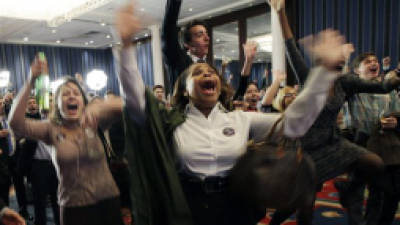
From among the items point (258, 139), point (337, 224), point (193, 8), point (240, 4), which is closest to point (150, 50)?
point (193, 8)

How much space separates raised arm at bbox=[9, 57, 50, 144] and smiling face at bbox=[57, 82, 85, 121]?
0.43ft

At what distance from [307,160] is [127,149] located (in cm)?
69

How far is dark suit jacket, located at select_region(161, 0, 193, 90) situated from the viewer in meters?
1.56

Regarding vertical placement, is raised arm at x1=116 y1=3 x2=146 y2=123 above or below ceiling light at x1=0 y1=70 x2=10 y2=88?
below

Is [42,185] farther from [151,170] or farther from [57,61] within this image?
[57,61]

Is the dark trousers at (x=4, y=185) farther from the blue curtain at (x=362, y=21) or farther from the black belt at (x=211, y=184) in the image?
the blue curtain at (x=362, y=21)

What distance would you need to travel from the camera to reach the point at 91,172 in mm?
1531

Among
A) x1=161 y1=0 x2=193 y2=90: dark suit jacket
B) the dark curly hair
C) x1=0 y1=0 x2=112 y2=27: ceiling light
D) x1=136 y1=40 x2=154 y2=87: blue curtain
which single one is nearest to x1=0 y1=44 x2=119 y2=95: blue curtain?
x1=136 y1=40 x2=154 y2=87: blue curtain

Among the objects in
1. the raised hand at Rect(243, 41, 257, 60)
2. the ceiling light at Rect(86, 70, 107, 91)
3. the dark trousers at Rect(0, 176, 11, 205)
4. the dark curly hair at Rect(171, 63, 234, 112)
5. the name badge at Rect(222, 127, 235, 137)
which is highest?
the ceiling light at Rect(86, 70, 107, 91)

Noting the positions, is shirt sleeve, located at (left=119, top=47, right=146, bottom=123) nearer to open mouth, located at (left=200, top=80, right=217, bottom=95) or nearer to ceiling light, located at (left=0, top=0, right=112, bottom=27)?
open mouth, located at (left=200, top=80, right=217, bottom=95)

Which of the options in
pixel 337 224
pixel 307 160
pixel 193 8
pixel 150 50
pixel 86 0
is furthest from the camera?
pixel 150 50

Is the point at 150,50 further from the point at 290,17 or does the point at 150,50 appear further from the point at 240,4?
the point at 290,17

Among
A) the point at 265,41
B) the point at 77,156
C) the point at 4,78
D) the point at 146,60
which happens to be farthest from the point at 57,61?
the point at 77,156

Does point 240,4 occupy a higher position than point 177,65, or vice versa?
point 240,4
